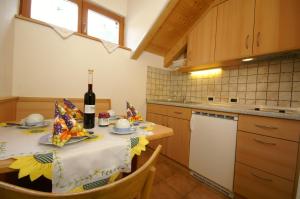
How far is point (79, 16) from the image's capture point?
1.99 metres

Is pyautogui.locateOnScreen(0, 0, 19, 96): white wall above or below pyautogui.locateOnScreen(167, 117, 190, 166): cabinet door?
above

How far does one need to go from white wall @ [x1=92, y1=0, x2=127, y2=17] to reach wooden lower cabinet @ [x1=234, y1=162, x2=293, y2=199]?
2.65 meters

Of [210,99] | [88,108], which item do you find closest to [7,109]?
[88,108]

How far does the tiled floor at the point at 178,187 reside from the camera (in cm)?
139

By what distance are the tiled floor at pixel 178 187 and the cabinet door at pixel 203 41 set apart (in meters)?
1.48

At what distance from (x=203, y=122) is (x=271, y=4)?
1.32 metres

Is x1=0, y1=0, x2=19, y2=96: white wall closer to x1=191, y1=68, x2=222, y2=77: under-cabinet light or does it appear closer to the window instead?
the window

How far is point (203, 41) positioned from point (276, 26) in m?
0.80

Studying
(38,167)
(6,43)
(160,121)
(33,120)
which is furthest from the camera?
(160,121)

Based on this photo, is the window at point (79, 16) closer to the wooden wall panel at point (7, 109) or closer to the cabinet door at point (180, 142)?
the wooden wall panel at point (7, 109)

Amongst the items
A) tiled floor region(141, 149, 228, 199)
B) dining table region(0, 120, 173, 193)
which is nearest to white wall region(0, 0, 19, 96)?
dining table region(0, 120, 173, 193)

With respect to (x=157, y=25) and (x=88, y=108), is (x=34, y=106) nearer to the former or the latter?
(x=88, y=108)

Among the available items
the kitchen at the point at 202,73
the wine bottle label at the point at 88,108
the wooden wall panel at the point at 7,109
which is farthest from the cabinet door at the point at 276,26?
the wooden wall panel at the point at 7,109

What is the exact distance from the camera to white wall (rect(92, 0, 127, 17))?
216 centimetres
